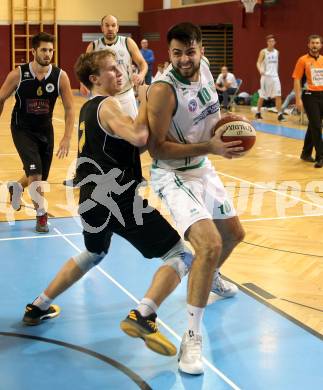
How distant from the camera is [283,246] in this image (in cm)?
648

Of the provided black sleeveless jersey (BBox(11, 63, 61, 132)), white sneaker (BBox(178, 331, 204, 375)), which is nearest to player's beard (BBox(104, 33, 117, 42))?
black sleeveless jersey (BBox(11, 63, 61, 132))

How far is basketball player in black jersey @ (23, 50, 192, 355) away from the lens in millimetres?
4023

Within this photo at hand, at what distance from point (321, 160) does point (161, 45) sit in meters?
16.8

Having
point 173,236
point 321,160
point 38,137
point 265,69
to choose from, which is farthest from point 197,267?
point 265,69

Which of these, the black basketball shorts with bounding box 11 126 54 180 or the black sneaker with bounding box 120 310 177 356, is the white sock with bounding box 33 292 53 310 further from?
the black basketball shorts with bounding box 11 126 54 180

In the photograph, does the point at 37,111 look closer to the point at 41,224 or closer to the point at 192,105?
the point at 41,224

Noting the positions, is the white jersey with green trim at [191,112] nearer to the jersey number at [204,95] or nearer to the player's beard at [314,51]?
the jersey number at [204,95]

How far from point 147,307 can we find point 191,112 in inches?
48.0

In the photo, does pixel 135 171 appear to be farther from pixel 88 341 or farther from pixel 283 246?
pixel 283 246

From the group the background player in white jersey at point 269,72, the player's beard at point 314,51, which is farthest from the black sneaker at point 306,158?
the background player in white jersey at point 269,72

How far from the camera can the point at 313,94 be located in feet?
35.9

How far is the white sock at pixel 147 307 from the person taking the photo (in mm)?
3921

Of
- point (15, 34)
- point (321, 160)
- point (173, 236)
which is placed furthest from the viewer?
point (15, 34)

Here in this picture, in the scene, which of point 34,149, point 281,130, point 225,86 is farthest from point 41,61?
point 225,86
